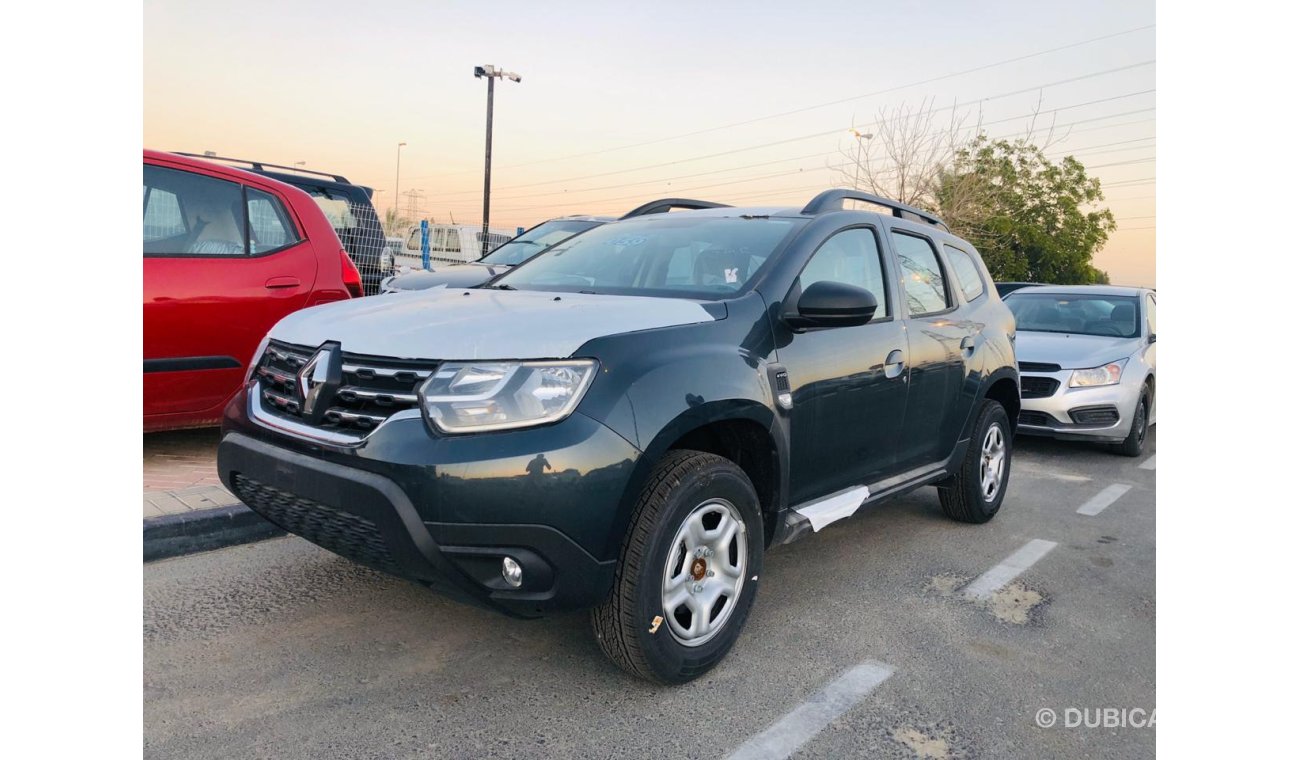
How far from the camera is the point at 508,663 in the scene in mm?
3070

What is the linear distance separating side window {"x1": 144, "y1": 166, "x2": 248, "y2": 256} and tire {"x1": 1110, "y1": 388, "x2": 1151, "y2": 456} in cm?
688

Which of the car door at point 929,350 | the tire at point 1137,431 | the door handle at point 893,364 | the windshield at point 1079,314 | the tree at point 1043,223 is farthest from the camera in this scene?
the tree at point 1043,223

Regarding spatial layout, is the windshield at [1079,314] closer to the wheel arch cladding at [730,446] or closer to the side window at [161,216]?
the wheel arch cladding at [730,446]

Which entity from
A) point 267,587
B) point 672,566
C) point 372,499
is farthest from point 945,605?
point 267,587

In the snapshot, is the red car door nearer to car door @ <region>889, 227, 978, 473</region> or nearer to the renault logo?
the renault logo

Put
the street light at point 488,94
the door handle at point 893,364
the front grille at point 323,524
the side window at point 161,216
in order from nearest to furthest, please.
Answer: the front grille at point 323,524 → the door handle at point 893,364 → the side window at point 161,216 → the street light at point 488,94

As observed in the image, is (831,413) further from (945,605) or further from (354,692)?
(354,692)

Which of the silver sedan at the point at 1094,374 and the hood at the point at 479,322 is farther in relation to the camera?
the silver sedan at the point at 1094,374

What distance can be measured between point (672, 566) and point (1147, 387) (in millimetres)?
6573

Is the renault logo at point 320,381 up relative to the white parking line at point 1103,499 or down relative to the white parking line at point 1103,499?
up

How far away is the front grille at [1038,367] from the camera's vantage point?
24.6ft

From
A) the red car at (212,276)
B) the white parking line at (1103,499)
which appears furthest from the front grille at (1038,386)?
the red car at (212,276)

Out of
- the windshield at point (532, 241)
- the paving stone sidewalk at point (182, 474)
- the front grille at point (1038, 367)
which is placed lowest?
the paving stone sidewalk at point (182, 474)

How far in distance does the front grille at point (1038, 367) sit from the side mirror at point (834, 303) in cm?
493
